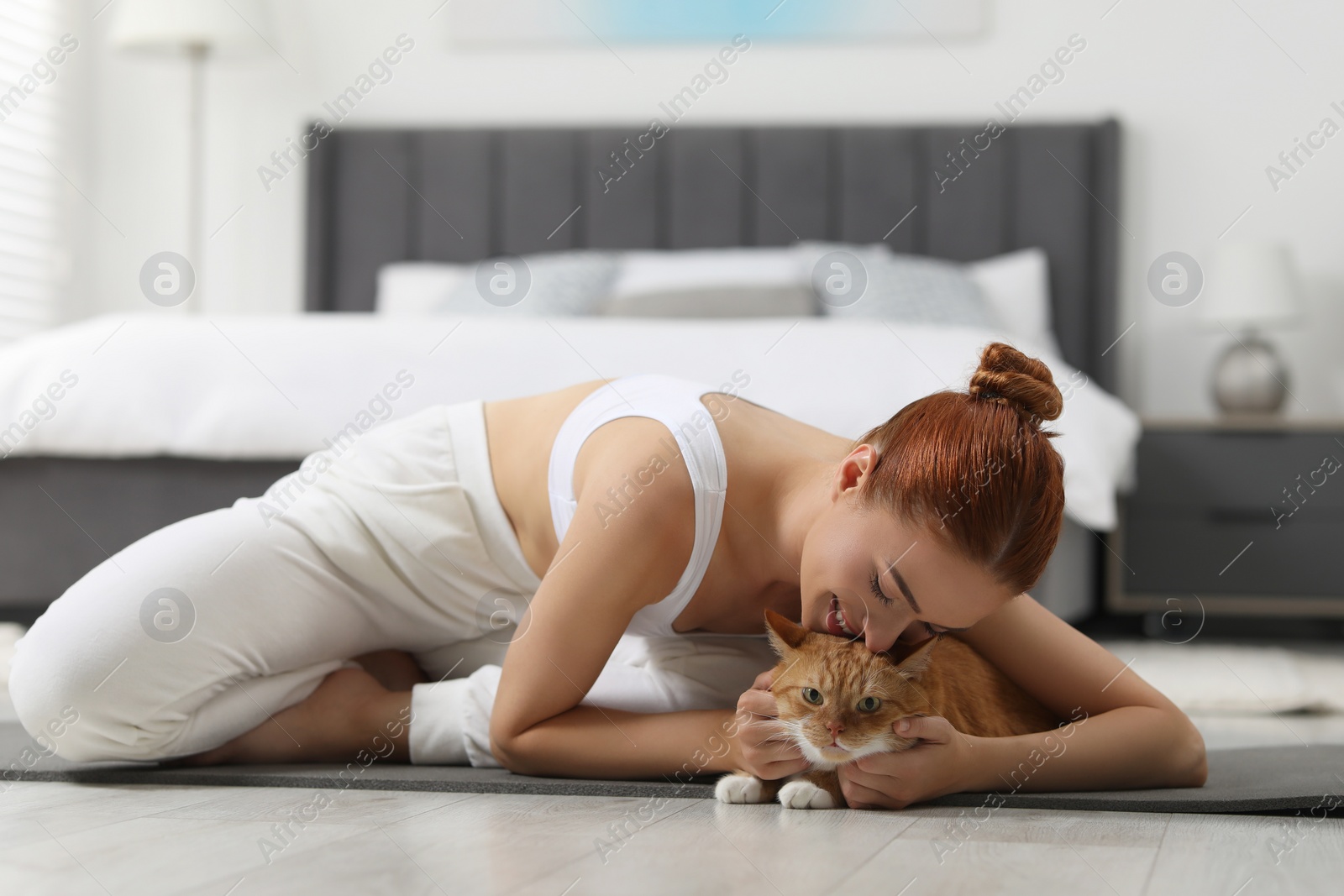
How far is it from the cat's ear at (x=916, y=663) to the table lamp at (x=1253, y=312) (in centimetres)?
272

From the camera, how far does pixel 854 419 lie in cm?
201

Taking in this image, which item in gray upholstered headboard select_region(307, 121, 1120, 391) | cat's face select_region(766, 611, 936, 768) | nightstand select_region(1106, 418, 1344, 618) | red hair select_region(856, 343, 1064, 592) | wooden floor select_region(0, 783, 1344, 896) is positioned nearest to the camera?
wooden floor select_region(0, 783, 1344, 896)

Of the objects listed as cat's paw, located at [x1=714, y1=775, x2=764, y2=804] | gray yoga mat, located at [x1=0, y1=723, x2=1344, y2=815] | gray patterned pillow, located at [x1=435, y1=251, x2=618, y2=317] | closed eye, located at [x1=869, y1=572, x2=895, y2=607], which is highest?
gray patterned pillow, located at [x1=435, y1=251, x2=618, y2=317]

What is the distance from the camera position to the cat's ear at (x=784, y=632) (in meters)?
1.15

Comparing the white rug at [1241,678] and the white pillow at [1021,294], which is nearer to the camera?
the white rug at [1241,678]

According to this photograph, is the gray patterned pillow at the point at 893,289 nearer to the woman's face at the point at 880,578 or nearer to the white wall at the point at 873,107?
the white wall at the point at 873,107

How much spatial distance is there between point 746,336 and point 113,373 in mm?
1209

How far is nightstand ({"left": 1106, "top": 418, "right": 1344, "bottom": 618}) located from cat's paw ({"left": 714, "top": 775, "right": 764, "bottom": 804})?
2056mm

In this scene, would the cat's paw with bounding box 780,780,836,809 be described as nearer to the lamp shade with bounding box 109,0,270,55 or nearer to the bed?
the bed

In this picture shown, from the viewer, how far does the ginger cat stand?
1.09m

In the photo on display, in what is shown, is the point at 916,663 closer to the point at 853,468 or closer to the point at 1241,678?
the point at 853,468

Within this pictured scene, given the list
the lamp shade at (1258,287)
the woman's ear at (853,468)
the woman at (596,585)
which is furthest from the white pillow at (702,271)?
the woman's ear at (853,468)

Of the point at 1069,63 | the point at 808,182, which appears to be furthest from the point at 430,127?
the point at 1069,63

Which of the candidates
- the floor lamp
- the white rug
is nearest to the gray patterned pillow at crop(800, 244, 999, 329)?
the white rug
